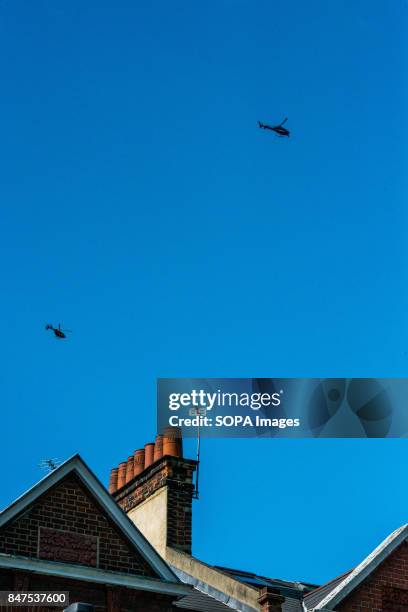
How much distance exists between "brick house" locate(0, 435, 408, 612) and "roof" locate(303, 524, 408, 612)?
0.02 m

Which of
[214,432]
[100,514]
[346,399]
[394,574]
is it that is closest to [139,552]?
[100,514]

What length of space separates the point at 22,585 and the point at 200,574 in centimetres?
736

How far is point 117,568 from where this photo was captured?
26.2m

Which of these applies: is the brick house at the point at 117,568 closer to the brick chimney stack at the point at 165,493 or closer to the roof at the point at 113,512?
the roof at the point at 113,512

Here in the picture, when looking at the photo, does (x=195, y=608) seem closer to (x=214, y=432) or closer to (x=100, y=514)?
(x=100, y=514)

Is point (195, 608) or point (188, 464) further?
point (188, 464)

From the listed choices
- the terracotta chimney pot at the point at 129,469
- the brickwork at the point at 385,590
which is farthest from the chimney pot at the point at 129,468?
the brickwork at the point at 385,590

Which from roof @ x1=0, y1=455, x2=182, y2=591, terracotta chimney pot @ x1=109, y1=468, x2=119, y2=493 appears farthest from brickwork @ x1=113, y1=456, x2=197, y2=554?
roof @ x1=0, y1=455, x2=182, y2=591

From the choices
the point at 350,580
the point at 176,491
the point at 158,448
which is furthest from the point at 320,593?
the point at 158,448

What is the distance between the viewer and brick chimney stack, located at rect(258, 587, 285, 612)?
28.2 metres

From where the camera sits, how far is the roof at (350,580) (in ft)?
94.0

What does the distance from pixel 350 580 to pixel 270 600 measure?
2.04 meters

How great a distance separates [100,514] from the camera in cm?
2661

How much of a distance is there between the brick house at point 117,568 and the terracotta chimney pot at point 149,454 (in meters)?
3.14
